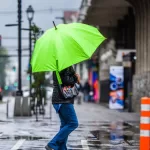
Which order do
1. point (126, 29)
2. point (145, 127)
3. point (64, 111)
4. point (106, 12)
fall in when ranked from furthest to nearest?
point (126, 29)
point (106, 12)
point (64, 111)
point (145, 127)

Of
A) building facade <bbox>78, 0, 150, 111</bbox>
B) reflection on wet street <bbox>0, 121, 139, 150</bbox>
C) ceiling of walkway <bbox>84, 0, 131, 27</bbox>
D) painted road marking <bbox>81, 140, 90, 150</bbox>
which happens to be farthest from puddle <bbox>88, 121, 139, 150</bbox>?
ceiling of walkway <bbox>84, 0, 131, 27</bbox>

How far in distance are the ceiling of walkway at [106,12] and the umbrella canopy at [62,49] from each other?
3008 cm

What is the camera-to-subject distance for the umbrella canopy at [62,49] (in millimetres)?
11359

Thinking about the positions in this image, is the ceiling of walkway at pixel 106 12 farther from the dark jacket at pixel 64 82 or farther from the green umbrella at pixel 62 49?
the dark jacket at pixel 64 82

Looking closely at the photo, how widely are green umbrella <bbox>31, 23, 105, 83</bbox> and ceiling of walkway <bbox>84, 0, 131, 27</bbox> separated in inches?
1184

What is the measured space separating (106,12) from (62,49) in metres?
37.9

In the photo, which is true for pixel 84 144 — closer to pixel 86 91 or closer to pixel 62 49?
pixel 62 49

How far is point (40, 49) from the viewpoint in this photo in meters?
11.6

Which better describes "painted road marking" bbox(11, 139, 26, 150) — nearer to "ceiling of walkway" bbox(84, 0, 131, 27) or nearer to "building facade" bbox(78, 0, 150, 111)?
"building facade" bbox(78, 0, 150, 111)

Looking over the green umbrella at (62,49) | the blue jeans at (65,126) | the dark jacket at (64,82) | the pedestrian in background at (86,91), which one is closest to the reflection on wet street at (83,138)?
the blue jeans at (65,126)

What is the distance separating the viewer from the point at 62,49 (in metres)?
11.4

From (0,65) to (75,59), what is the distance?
5330 inches

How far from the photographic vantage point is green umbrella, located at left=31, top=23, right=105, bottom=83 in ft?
37.3

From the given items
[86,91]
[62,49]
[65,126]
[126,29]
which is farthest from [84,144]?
[86,91]
